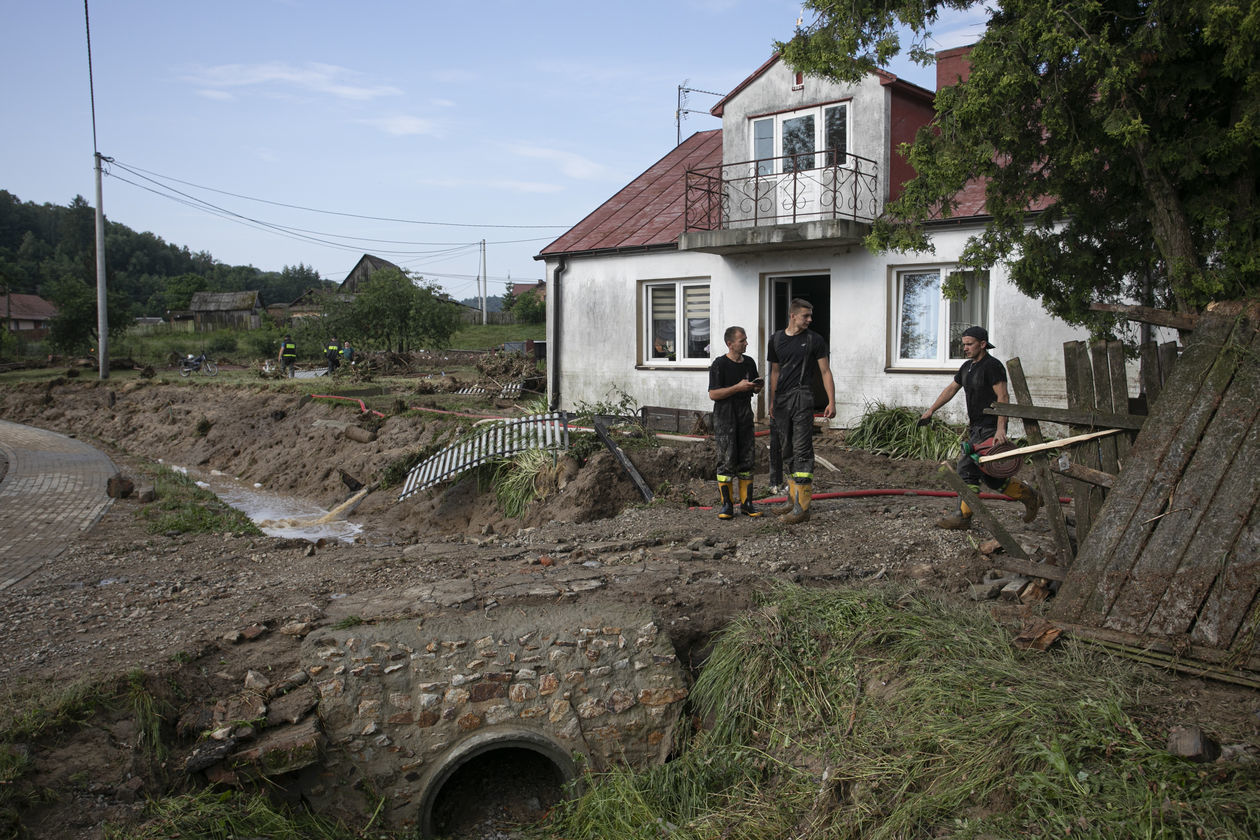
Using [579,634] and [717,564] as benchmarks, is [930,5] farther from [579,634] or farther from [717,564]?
[579,634]

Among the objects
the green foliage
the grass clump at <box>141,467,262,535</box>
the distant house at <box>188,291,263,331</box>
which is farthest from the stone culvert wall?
the distant house at <box>188,291,263,331</box>

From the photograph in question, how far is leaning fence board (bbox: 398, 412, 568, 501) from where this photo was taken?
11.4 meters

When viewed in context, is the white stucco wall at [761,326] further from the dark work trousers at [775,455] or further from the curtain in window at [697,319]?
the dark work trousers at [775,455]

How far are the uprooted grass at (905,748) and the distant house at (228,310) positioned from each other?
50993 mm

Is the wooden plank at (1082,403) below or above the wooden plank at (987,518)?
above

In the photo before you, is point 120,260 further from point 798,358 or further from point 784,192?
point 798,358

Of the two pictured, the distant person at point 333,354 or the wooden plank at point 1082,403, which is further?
the distant person at point 333,354

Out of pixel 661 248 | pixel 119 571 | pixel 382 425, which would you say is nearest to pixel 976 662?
pixel 119 571

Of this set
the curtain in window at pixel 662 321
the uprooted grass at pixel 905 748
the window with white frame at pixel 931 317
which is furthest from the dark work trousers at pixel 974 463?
the curtain in window at pixel 662 321

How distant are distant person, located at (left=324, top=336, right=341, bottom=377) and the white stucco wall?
1259cm

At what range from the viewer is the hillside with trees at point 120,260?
71125 mm

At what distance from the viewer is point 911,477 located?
1049 centimetres

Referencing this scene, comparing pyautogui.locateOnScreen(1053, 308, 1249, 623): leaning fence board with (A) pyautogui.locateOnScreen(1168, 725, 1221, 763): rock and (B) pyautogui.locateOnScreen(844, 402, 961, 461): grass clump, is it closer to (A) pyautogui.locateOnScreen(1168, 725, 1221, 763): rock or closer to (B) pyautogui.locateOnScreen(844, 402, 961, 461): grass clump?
(A) pyautogui.locateOnScreen(1168, 725, 1221, 763): rock

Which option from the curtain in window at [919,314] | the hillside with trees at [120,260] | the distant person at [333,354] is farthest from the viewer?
the hillside with trees at [120,260]
